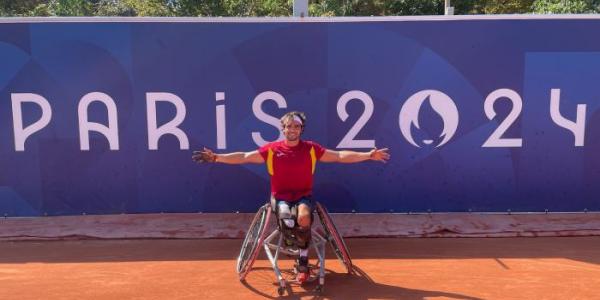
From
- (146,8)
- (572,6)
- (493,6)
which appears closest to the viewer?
(572,6)

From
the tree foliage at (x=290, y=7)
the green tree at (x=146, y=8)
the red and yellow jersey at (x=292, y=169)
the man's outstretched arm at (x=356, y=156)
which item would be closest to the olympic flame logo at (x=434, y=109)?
the man's outstretched arm at (x=356, y=156)

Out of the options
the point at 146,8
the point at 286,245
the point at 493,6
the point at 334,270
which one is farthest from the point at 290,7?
the point at 286,245

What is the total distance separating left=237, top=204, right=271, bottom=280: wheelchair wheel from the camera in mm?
4785

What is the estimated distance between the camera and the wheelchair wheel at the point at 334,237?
4848 millimetres

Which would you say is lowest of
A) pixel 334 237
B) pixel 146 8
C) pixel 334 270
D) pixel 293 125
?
pixel 334 270

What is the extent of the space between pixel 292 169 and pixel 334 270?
1114 millimetres

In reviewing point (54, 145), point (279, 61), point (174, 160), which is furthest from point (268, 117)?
point (54, 145)

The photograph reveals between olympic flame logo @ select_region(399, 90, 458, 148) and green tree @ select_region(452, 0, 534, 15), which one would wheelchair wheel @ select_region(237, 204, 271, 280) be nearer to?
olympic flame logo @ select_region(399, 90, 458, 148)

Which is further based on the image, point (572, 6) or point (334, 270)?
point (572, 6)

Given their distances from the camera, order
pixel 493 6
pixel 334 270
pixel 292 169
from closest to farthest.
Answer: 1. pixel 292 169
2. pixel 334 270
3. pixel 493 6

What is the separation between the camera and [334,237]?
4.84 m

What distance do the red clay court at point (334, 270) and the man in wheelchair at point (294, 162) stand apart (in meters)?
0.55

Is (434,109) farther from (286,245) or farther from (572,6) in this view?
(572,6)

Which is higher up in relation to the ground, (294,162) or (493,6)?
(493,6)
